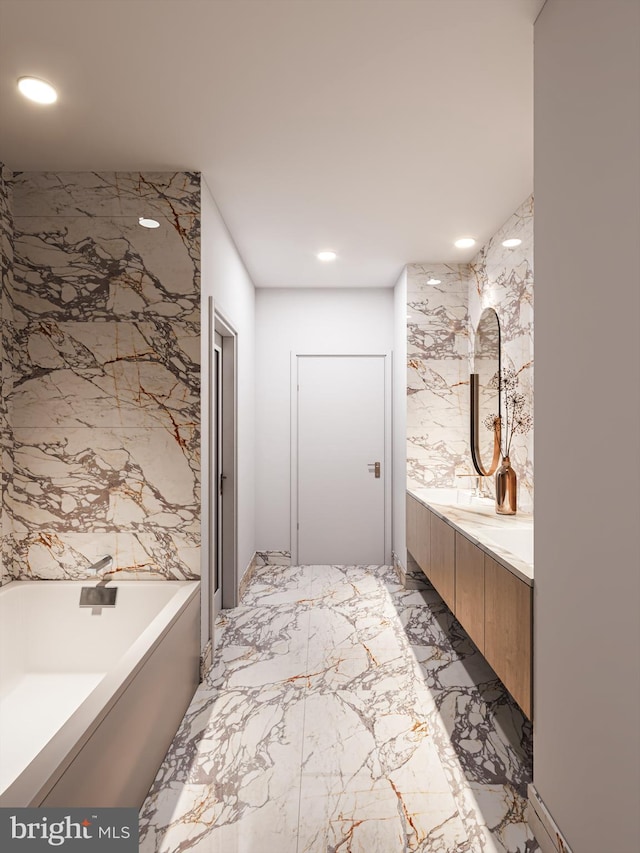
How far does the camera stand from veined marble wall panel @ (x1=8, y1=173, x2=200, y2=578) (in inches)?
103

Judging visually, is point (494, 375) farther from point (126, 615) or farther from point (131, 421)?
point (126, 615)

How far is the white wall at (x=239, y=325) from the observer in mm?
2758

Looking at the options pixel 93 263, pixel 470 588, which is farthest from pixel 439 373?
pixel 93 263

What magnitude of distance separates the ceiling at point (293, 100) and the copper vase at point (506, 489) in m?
1.53

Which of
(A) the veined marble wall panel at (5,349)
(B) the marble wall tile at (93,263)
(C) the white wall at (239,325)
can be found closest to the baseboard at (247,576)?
(C) the white wall at (239,325)

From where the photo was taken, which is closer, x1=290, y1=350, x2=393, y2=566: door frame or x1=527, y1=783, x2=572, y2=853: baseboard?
x1=527, y1=783, x2=572, y2=853: baseboard

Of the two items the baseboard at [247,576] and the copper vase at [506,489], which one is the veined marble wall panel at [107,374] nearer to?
the baseboard at [247,576]

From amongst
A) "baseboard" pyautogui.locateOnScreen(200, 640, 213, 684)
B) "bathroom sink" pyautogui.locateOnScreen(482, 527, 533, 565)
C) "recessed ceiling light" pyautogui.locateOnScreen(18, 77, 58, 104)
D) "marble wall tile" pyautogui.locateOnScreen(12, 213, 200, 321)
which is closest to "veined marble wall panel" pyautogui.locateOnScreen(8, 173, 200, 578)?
"marble wall tile" pyautogui.locateOnScreen(12, 213, 200, 321)

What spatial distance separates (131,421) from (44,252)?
3.10ft

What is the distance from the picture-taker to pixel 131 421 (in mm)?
2627

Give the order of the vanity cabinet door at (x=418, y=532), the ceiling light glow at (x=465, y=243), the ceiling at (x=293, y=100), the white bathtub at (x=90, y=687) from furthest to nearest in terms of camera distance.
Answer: the ceiling light glow at (x=465, y=243) → the vanity cabinet door at (x=418, y=532) → the ceiling at (x=293, y=100) → the white bathtub at (x=90, y=687)

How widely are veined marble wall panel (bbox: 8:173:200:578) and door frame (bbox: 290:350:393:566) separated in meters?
2.20

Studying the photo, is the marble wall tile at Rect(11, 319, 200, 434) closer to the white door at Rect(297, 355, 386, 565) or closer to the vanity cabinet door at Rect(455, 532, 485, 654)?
the vanity cabinet door at Rect(455, 532, 485, 654)

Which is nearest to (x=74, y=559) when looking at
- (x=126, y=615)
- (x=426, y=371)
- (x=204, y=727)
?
(x=126, y=615)
